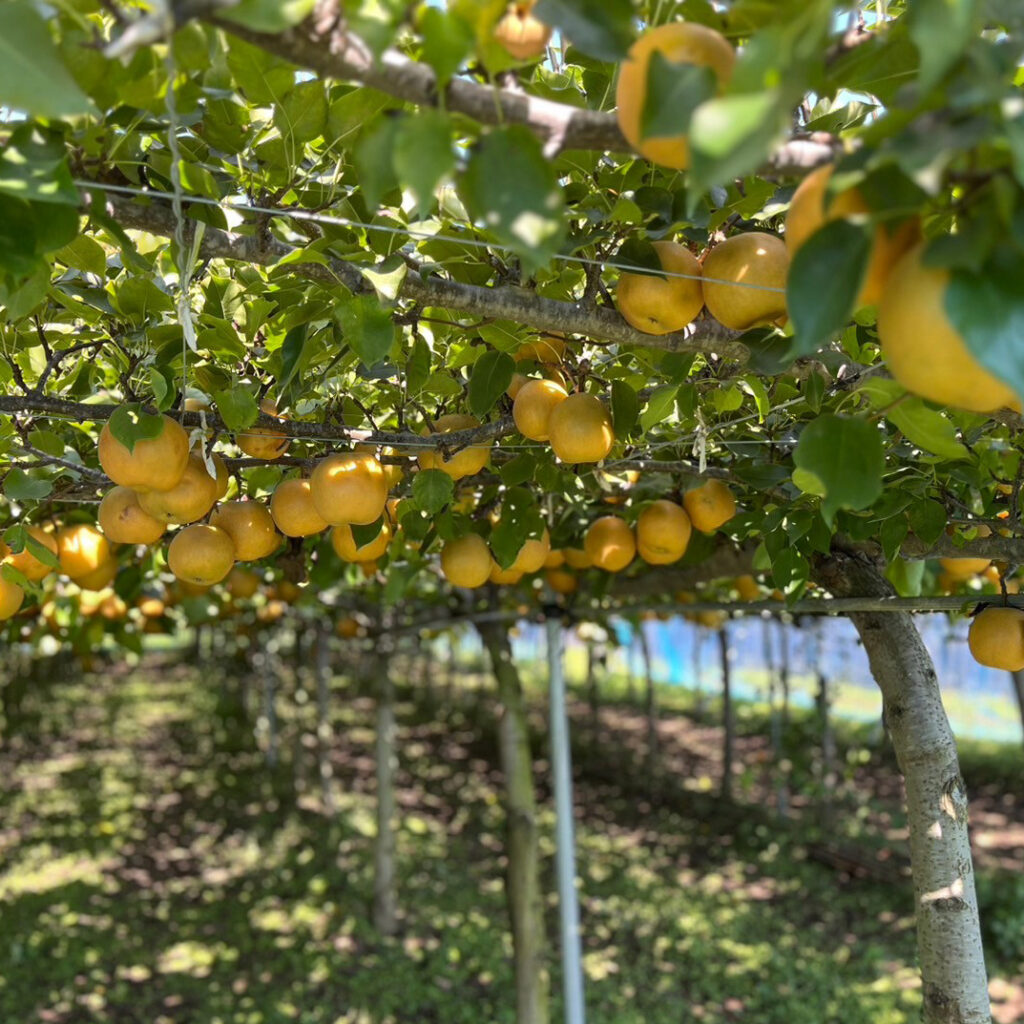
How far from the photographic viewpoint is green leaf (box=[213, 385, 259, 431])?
1.47 metres

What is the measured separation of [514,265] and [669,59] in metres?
0.64

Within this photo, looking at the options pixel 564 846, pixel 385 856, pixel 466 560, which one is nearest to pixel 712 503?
pixel 466 560

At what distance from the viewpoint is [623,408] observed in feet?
5.21

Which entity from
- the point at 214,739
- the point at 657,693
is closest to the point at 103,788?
the point at 214,739

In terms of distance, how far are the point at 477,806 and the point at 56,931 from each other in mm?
3363

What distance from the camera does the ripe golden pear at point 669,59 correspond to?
2.35 feet

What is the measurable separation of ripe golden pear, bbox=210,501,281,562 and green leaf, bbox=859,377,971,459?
3.88 ft

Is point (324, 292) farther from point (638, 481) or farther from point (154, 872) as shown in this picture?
point (154, 872)

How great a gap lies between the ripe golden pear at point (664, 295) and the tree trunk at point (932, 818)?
1.35 meters

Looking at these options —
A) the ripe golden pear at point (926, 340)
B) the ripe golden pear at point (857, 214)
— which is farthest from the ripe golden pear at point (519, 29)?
the ripe golden pear at point (926, 340)

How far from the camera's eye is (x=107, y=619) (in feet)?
Answer: 14.5

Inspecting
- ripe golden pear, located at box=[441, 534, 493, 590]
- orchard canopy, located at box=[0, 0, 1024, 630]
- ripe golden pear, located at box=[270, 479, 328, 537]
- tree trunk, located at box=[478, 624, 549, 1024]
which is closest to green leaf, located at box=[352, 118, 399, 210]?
orchard canopy, located at box=[0, 0, 1024, 630]

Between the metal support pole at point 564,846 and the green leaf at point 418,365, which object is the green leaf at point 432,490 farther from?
the metal support pole at point 564,846

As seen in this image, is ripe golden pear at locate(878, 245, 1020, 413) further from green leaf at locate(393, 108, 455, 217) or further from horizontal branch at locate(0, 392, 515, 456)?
horizontal branch at locate(0, 392, 515, 456)
